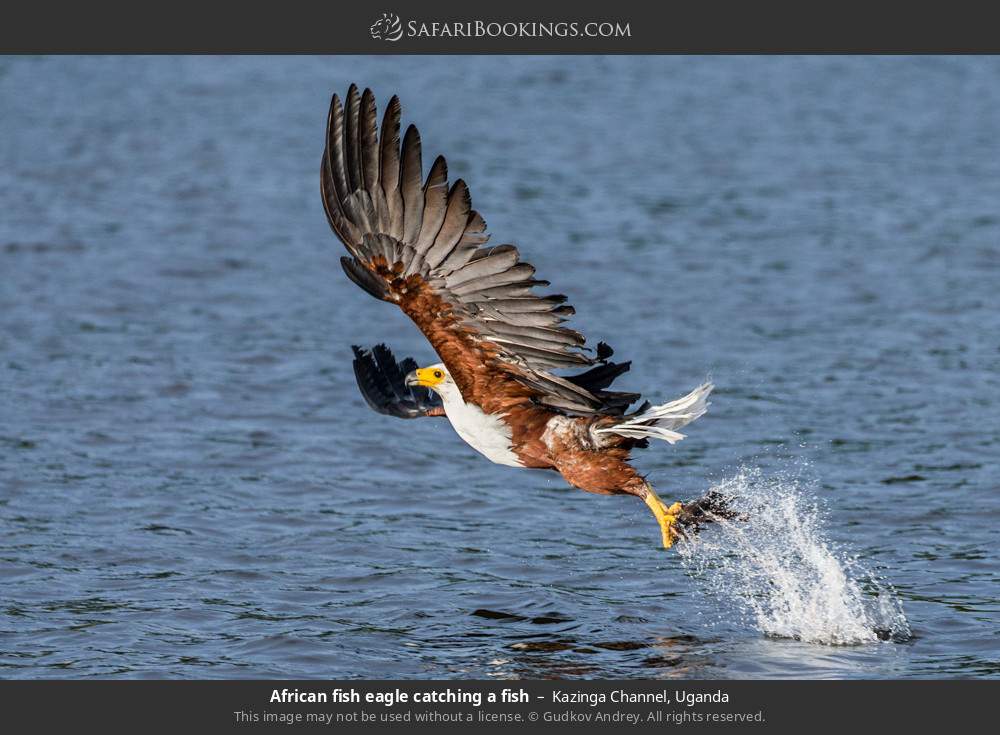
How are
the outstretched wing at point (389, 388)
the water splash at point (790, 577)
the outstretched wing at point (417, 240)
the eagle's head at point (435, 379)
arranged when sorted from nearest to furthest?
1. the outstretched wing at point (417, 240)
2. the eagle's head at point (435, 379)
3. the water splash at point (790, 577)
4. the outstretched wing at point (389, 388)

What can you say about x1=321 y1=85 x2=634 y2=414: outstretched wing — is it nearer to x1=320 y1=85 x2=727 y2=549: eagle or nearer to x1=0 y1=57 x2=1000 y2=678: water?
x1=320 y1=85 x2=727 y2=549: eagle

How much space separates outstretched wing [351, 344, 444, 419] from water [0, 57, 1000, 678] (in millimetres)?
944

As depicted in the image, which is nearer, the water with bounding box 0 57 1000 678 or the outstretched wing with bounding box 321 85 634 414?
the outstretched wing with bounding box 321 85 634 414

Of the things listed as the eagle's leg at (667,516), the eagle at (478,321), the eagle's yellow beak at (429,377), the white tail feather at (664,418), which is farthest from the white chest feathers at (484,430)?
the eagle's leg at (667,516)

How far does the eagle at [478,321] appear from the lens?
6.58 m

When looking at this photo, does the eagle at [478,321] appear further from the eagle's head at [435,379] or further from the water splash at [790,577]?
the water splash at [790,577]

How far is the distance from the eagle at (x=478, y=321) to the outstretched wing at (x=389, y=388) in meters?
0.71

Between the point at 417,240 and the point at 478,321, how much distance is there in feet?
1.59

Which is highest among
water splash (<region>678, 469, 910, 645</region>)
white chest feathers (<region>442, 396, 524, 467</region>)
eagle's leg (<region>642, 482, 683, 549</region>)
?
white chest feathers (<region>442, 396, 524, 467</region>)

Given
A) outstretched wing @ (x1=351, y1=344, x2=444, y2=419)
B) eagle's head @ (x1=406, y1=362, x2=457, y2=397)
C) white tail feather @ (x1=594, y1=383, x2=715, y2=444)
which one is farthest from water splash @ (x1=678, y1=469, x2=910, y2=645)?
outstretched wing @ (x1=351, y1=344, x2=444, y2=419)

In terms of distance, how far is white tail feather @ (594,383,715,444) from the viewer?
23.0 feet

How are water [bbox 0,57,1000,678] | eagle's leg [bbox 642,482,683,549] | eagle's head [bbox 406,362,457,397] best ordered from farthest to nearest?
water [bbox 0,57,1000,678] < eagle's head [bbox 406,362,457,397] < eagle's leg [bbox 642,482,683,549]

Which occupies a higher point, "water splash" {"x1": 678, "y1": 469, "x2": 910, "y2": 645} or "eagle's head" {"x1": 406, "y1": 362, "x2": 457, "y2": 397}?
"eagle's head" {"x1": 406, "y1": 362, "x2": 457, "y2": 397}

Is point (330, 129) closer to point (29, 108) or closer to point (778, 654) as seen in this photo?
point (778, 654)
